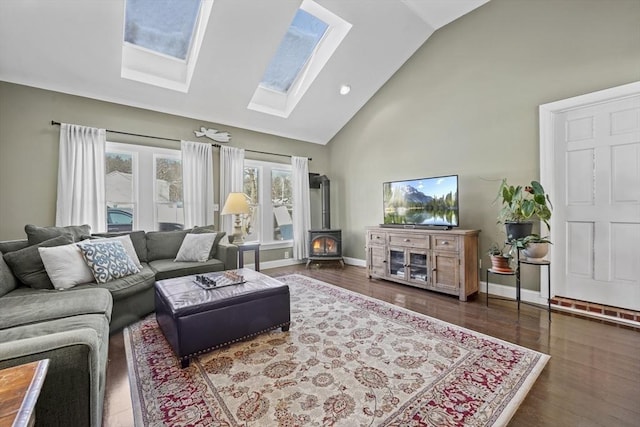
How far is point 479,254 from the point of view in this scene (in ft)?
11.6

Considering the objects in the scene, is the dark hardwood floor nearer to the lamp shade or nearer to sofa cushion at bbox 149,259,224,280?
sofa cushion at bbox 149,259,224,280

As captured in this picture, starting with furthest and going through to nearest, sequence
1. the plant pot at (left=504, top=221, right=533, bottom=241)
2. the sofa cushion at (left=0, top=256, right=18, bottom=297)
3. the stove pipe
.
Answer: the stove pipe < the plant pot at (left=504, top=221, right=533, bottom=241) < the sofa cushion at (left=0, top=256, right=18, bottom=297)

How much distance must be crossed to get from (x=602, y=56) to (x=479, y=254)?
2370mm

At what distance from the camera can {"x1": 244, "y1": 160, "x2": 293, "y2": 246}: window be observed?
5.08m

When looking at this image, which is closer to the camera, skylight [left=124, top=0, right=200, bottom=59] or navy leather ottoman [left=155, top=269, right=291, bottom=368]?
navy leather ottoman [left=155, top=269, right=291, bottom=368]

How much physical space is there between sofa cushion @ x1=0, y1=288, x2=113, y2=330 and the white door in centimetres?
436

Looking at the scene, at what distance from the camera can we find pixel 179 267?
3109 mm

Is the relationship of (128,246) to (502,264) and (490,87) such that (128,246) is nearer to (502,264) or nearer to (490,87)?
(502,264)

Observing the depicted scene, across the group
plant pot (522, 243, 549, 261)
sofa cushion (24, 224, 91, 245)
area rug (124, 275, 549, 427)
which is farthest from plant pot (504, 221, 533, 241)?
sofa cushion (24, 224, 91, 245)

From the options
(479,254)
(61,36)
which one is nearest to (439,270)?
(479,254)

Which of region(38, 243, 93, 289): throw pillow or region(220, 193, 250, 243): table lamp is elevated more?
region(220, 193, 250, 243): table lamp

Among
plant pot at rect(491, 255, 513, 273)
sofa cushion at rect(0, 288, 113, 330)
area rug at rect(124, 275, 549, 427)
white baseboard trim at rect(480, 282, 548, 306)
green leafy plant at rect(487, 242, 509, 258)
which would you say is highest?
green leafy plant at rect(487, 242, 509, 258)

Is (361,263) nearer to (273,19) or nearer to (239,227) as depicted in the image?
(239,227)

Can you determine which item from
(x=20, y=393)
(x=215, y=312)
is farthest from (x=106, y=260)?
(x=20, y=393)
